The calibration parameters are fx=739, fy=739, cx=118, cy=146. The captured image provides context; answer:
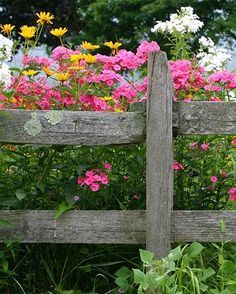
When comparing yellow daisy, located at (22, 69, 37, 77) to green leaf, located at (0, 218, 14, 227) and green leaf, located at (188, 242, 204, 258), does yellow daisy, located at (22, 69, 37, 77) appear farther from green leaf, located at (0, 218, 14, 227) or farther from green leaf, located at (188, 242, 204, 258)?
green leaf, located at (188, 242, 204, 258)

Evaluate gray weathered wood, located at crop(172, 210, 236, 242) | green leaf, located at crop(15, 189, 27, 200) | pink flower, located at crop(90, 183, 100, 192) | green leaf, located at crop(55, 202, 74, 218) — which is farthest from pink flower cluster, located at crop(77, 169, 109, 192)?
gray weathered wood, located at crop(172, 210, 236, 242)

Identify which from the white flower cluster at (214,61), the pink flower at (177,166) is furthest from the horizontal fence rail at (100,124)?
the white flower cluster at (214,61)

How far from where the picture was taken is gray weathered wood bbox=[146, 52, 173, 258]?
331 centimetres

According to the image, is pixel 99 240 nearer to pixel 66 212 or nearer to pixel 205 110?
pixel 66 212

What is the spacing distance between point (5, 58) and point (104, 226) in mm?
927

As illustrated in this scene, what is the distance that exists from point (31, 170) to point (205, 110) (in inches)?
35.2

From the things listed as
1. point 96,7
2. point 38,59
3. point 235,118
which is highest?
point 96,7

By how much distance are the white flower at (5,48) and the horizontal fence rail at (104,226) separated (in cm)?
74

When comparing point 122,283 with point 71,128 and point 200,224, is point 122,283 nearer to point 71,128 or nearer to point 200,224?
point 200,224

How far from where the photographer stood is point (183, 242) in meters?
3.64

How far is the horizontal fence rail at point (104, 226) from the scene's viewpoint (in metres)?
3.38

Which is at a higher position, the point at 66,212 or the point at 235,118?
the point at 235,118

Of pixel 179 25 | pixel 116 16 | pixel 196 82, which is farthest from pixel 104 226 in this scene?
pixel 116 16

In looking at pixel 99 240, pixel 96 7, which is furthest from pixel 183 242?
pixel 96 7
